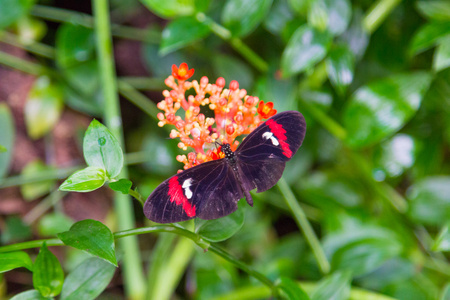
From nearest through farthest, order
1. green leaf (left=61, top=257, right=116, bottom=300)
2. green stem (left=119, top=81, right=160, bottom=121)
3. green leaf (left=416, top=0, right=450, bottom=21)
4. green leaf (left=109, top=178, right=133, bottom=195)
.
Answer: green leaf (left=109, top=178, right=133, bottom=195) < green leaf (left=61, top=257, right=116, bottom=300) < green leaf (left=416, top=0, right=450, bottom=21) < green stem (left=119, top=81, right=160, bottom=121)

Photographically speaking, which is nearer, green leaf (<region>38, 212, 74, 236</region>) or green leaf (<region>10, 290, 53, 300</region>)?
green leaf (<region>10, 290, 53, 300</region>)

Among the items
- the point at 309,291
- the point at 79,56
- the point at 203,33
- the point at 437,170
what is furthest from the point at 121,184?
the point at 437,170

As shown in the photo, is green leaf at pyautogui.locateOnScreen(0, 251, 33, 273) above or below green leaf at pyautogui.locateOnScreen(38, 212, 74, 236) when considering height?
below

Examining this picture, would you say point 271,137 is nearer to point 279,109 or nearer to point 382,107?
point 279,109

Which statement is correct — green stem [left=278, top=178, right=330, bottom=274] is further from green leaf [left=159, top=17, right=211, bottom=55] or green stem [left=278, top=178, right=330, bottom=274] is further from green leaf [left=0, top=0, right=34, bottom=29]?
green leaf [left=0, top=0, right=34, bottom=29]

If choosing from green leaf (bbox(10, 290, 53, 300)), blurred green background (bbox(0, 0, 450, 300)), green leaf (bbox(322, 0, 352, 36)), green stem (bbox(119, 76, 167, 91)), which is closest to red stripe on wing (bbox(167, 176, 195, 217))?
green leaf (bbox(10, 290, 53, 300))

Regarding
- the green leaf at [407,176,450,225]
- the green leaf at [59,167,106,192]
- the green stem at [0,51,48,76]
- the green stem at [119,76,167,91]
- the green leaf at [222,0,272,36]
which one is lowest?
the green leaf at [407,176,450,225]

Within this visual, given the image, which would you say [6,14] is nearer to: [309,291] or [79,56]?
[79,56]

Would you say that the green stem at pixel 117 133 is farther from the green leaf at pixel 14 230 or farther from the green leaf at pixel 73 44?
the green leaf at pixel 14 230
